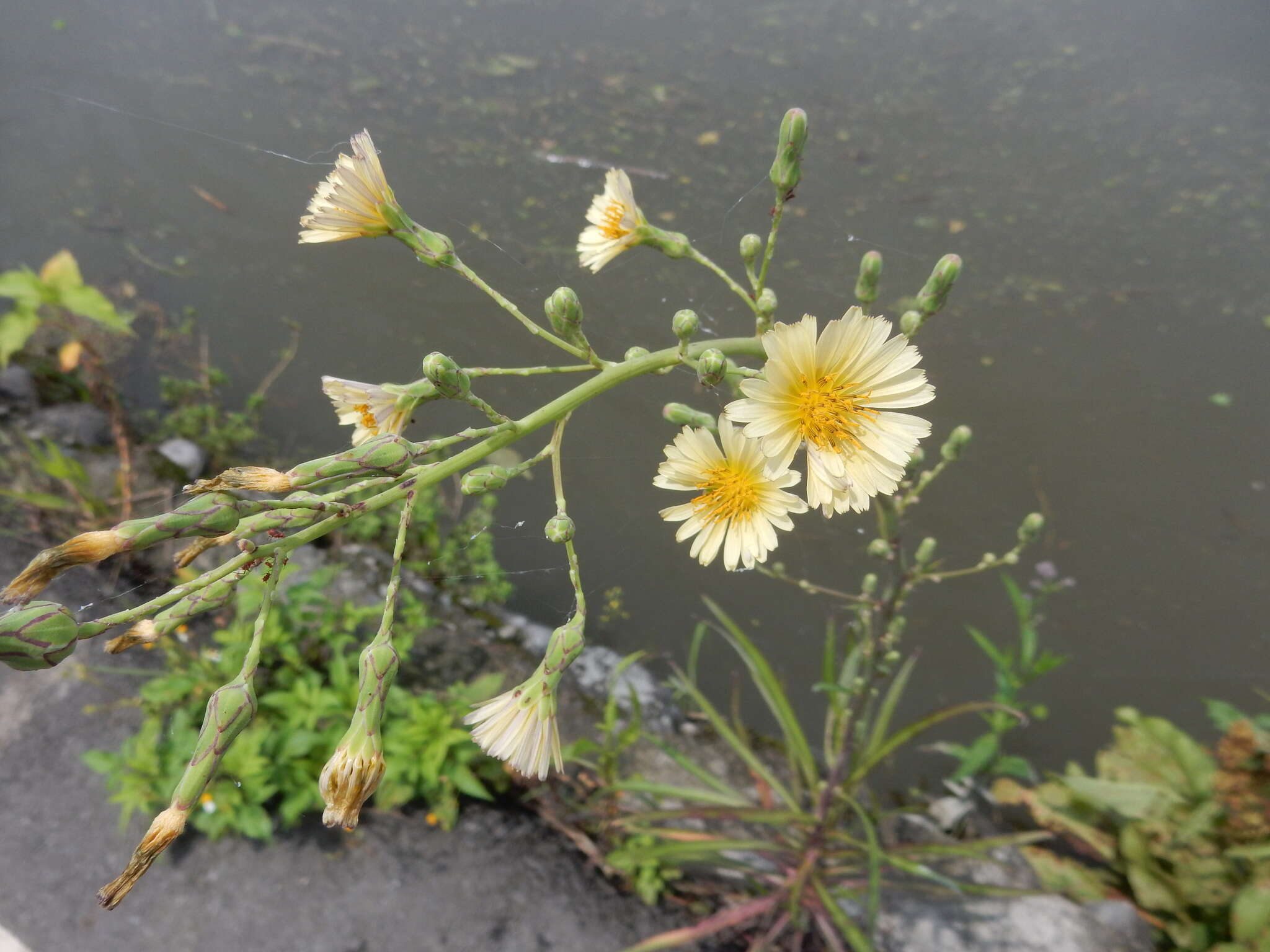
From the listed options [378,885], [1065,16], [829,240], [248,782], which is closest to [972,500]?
[829,240]

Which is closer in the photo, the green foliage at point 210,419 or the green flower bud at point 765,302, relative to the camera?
the green flower bud at point 765,302

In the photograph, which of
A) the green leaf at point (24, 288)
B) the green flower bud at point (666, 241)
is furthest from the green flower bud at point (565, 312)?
the green leaf at point (24, 288)

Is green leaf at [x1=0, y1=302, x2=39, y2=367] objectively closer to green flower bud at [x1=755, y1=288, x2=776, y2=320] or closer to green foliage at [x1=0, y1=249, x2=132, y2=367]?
green foliage at [x1=0, y1=249, x2=132, y2=367]

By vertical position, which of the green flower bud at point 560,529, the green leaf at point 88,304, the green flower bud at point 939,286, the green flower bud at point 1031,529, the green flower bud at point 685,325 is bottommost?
the green leaf at point 88,304

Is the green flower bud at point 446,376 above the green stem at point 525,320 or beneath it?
beneath

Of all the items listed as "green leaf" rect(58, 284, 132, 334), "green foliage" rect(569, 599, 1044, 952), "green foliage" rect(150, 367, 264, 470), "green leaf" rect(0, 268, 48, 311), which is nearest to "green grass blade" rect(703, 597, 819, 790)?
"green foliage" rect(569, 599, 1044, 952)

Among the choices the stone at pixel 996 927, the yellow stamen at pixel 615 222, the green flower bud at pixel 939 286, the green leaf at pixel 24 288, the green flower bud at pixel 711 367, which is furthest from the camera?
the green leaf at pixel 24 288

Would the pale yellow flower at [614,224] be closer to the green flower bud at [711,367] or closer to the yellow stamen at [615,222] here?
the yellow stamen at [615,222]
